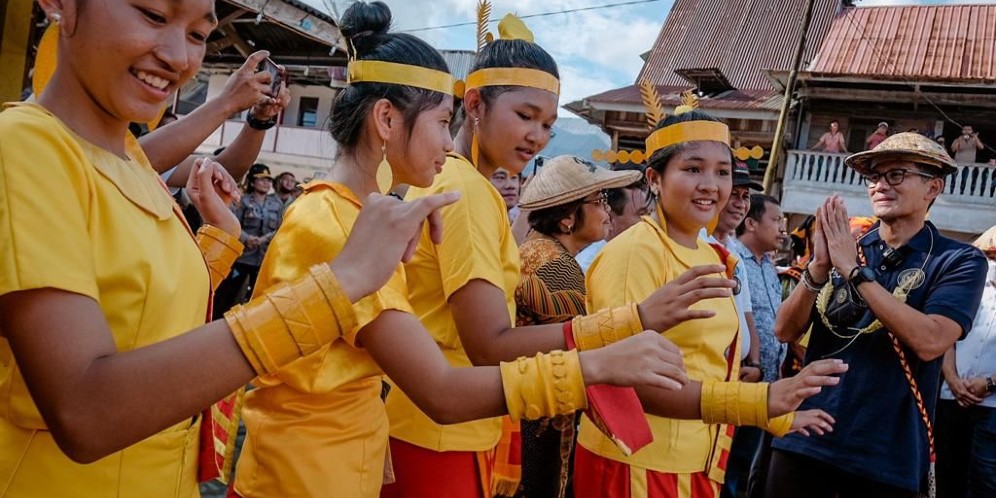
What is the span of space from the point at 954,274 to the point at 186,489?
287cm

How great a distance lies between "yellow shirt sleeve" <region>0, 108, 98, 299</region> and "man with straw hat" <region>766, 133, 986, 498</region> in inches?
106

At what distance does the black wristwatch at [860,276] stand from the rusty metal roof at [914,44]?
1444 centimetres

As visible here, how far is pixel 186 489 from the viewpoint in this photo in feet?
4.50

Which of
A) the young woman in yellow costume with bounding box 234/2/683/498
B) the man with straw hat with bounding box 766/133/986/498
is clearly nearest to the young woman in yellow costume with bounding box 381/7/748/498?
the young woman in yellow costume with bounding box 234/2/683/498

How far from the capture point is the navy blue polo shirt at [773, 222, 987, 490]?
9.09ft

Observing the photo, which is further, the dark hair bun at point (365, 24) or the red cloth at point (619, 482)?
the red cloth at point (619, 482)

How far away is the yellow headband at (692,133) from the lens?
105 inches

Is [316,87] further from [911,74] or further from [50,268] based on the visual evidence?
[50,268]

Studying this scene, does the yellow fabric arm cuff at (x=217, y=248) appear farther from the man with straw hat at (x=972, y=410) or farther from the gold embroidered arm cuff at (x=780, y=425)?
the man with straw hat at (x=972, y=410)

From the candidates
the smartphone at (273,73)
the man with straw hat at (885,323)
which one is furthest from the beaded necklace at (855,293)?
the smartphone at (273,73)

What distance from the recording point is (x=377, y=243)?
45.3 inches

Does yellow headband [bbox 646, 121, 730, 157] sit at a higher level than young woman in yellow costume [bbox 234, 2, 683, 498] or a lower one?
higher

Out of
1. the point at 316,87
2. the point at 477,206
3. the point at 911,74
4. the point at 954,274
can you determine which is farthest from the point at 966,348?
the point at 316,87

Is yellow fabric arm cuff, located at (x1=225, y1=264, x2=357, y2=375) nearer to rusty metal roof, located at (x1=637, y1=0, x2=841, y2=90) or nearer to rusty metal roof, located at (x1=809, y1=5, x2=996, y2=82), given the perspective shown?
rusty metal roof, located at (x1=809, y1=5, x2=996, y2=82)
